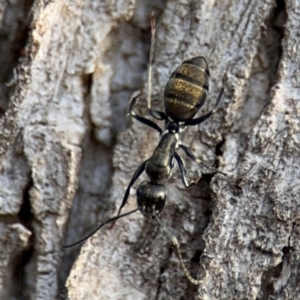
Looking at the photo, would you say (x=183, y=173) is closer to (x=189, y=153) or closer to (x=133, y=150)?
(x=189, y=153)

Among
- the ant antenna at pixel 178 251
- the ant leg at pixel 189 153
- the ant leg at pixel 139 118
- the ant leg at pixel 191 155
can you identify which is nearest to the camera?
the ant antenna at pixel 178 251

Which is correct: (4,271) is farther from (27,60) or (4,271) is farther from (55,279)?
(27,60)

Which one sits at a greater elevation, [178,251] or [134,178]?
[134,178]

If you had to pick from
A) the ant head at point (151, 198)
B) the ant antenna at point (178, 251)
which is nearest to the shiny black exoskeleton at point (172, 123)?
the ant head at point (151, 198)

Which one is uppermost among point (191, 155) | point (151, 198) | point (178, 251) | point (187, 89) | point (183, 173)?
point (187, 89)

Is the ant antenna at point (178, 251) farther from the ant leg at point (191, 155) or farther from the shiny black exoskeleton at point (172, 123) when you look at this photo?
the ant leg at point (191, 155)

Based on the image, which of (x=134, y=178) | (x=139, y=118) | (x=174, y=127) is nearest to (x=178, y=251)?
(x=134, y=178)

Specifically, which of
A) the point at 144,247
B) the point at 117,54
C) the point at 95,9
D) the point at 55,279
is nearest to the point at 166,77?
the point at 117,54

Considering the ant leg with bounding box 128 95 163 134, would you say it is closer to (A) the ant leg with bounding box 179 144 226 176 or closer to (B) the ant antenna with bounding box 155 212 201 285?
(A) the ant leg with bounding box 179 144 226 176
